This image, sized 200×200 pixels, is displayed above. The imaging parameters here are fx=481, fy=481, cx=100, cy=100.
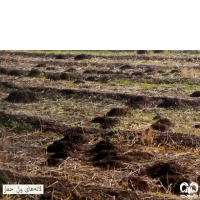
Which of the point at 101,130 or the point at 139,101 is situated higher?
the point at 139,101

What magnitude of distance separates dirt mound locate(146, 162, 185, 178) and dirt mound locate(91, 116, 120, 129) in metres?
1.00

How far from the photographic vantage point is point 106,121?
508cm

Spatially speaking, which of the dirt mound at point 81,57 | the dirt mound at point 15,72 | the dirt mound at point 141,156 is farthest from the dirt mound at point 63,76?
the dirt mound at point 141,156

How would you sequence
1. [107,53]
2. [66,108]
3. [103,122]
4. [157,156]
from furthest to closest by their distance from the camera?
[107,53]
[66,108]
[103,122]
[157,156]

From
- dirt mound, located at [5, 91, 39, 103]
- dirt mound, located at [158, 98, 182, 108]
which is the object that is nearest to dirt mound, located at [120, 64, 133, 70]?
dirt mound, located at [158, 98, 182, 108]

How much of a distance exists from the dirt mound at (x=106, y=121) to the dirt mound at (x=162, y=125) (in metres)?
0.41

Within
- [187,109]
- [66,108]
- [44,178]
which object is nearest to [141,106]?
[187,109]

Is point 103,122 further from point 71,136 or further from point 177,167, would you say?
point 177,167

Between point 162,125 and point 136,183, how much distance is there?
1167 mm

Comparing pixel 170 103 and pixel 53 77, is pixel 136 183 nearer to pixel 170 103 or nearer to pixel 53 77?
pixel 170 103

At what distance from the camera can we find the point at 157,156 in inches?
173

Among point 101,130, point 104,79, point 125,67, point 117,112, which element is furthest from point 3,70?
point 101,130

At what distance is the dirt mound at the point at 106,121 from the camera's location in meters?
5.00

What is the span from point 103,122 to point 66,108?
0.65m
